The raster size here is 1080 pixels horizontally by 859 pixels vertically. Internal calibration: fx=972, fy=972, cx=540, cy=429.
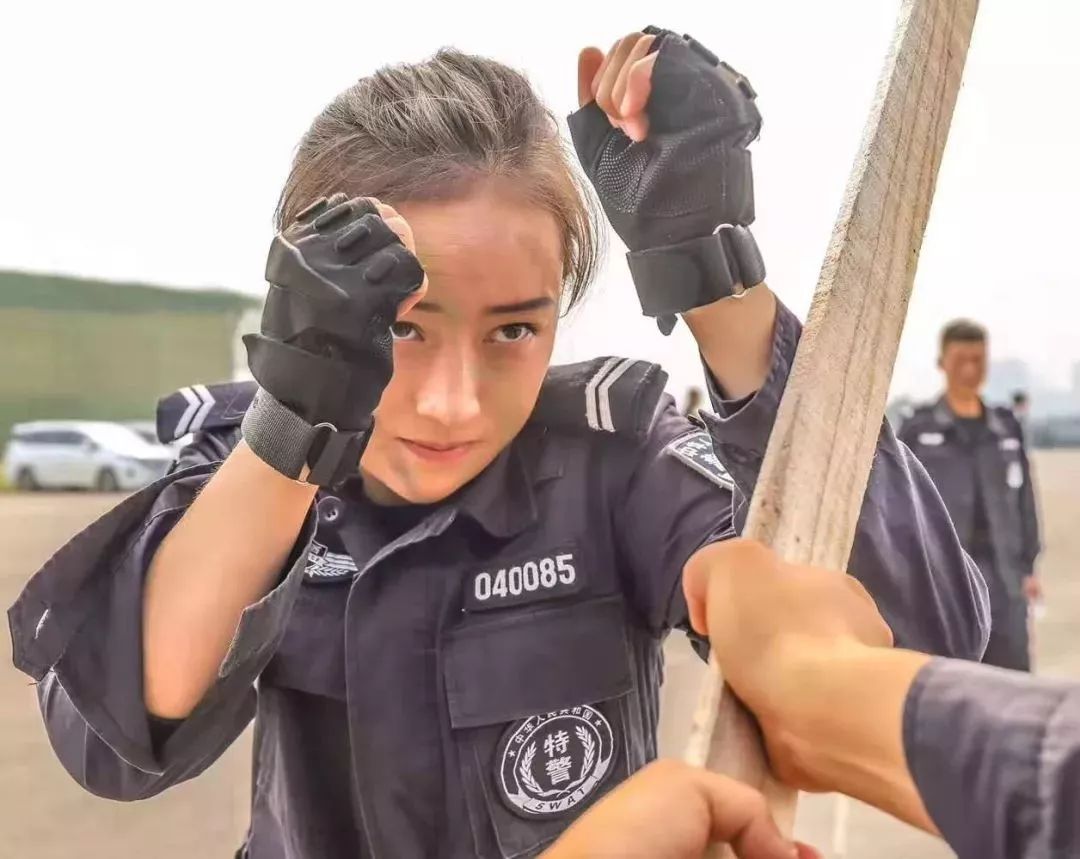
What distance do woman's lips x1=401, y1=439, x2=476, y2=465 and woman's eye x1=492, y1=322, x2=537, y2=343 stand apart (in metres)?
0.04

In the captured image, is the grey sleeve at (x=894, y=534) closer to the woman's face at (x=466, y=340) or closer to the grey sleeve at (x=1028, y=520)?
the woman's face at (x=466, y=340)

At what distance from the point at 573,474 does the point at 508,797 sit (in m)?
0.12

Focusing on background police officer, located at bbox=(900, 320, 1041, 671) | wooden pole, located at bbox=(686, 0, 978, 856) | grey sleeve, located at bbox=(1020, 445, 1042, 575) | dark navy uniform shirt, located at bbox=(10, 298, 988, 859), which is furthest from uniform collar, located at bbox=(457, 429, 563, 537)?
grey sleeve, located at bbox=(1020, 445, 1042, 575)

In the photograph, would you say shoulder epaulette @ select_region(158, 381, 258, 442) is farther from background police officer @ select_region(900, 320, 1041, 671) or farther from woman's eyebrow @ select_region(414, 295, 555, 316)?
background police officer @ select_region(900, 320, 1041, 671)

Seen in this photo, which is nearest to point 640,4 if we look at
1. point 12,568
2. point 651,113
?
point 651,113

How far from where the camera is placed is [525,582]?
37 cm

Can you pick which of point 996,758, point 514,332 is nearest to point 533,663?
point 514,332

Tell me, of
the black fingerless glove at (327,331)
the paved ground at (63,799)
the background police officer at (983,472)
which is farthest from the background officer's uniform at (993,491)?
the black fingerless glove at (327,331)

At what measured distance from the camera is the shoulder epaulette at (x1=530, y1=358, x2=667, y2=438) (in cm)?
38

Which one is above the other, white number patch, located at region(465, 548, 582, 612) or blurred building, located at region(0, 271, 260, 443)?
blurred building, located at region(0, 271, 260, 443)

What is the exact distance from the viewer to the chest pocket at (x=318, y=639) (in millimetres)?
375

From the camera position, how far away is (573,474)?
38 cm

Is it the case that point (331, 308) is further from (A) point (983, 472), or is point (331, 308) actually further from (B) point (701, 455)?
(A) point (983, 472)

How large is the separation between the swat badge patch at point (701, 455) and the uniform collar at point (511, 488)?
0.16 ft
